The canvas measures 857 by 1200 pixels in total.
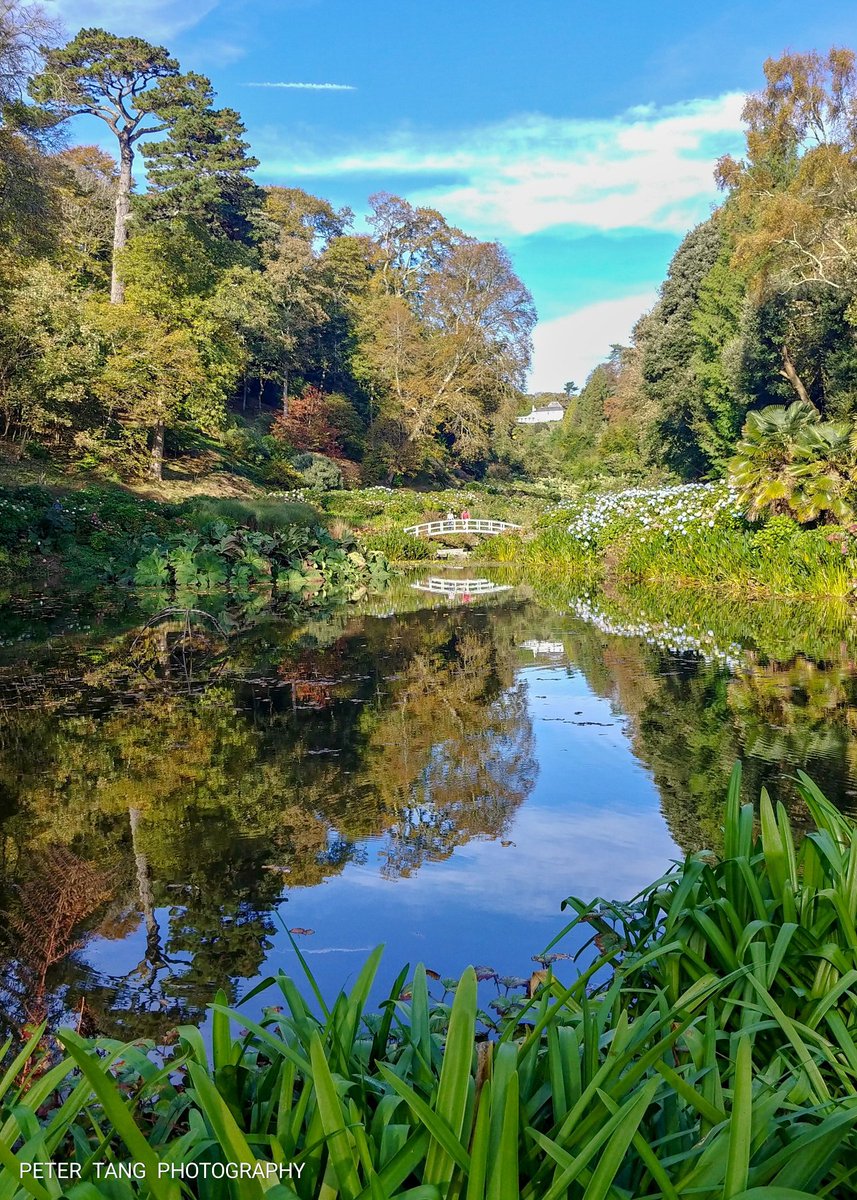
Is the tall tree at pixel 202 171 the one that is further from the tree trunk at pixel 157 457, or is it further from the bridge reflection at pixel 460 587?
the bridge reflection at pixel 460 587

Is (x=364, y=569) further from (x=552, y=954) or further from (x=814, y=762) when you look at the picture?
(x=552, y=954)

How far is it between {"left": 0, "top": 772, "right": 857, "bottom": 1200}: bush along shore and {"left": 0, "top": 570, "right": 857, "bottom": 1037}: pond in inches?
14.6

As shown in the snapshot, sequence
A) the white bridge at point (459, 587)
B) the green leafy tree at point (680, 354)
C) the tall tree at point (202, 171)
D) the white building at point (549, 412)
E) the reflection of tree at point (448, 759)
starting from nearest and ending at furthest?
the reflection of tree at point (448, 759) < the white bridge at point (459, 587) < the green leafy tree at point (680, 354) < the tall tree at point (202, 171) < the white building at point (549, 412)

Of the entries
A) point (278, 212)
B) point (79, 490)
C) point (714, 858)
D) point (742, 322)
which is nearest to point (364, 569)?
point (79, 490)

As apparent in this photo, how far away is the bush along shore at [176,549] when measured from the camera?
628 inches

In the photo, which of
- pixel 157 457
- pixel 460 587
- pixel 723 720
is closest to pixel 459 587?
pixel 460 587

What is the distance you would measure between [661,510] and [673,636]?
6.69 meters

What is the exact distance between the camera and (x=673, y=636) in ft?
31.4

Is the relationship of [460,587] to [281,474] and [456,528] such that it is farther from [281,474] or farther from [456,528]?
[281,474]

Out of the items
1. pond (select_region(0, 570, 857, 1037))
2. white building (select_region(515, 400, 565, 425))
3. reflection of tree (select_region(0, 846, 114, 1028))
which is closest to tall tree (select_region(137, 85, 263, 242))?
pond (select_region(0, 570, 857, 1037))

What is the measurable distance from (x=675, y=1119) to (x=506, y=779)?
3.53 m

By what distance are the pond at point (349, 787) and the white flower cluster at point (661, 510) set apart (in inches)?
190

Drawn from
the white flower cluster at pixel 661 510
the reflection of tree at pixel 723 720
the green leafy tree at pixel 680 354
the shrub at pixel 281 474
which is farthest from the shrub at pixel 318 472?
the reflection of tree at pixel 723 720

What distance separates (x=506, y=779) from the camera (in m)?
5.04
